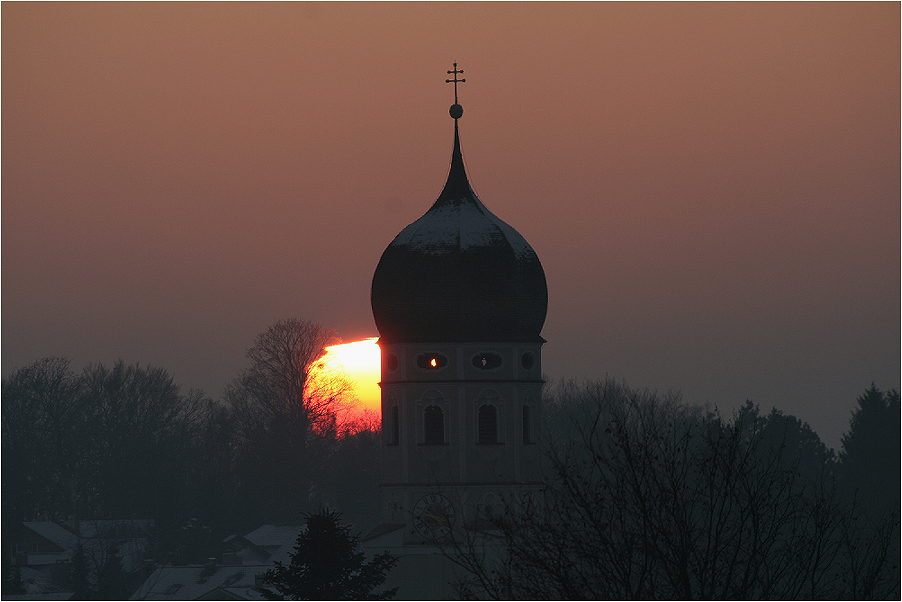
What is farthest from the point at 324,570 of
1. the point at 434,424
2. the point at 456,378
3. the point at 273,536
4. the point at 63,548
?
the point at 273,536

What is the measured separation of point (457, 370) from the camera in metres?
53.2

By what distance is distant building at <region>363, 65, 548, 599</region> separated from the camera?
52.8 m

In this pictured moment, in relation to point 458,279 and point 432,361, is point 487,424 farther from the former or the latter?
point 458,279

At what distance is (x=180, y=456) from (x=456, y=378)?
158ft

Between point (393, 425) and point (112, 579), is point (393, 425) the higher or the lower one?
the higher one

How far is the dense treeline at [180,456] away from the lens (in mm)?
93438

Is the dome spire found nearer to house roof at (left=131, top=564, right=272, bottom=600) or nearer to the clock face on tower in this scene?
the clock face on tower

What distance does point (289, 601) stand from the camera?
1735 inches

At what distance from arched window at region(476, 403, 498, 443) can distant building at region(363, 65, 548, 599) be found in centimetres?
3

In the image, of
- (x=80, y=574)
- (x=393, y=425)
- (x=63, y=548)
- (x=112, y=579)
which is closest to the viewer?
(x=393, y=425)

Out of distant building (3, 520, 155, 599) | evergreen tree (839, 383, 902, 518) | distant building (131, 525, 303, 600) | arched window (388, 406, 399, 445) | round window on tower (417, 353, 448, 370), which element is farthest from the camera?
distant building (3, 520, 155, 599)

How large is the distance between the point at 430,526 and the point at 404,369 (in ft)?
14.2

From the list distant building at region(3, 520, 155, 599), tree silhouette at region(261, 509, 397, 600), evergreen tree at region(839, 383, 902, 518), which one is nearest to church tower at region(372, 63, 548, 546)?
tree silhouette at region(261, 509, 397, 600)

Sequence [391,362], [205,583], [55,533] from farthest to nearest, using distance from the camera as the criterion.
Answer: [55,533] → [205,583] → [391,362]
